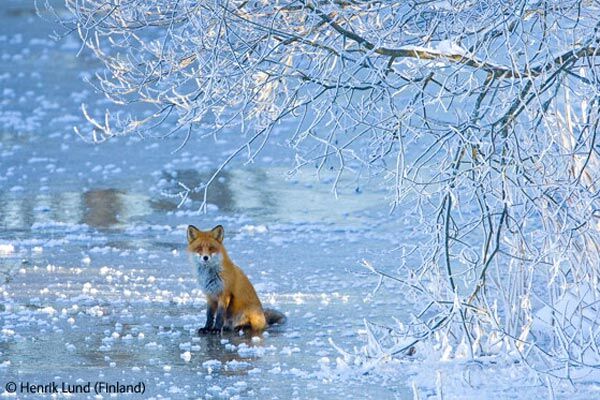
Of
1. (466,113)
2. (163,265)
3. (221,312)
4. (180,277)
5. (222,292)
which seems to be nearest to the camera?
(466,113)

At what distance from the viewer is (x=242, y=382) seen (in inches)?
292

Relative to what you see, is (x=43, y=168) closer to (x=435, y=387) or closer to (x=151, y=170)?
(x=151, y=170)

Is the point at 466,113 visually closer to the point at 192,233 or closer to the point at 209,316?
the point at 209,316

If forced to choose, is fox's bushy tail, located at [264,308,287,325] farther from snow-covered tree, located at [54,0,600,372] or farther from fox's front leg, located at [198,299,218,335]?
snow-covered tree, located at [54,0,600,372]

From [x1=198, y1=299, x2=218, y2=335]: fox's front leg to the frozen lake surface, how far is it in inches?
3.6

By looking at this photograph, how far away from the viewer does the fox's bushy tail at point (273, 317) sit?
8883mm

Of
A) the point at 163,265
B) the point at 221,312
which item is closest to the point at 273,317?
the point at 221,312

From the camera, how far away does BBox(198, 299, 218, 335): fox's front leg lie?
28.4 ft

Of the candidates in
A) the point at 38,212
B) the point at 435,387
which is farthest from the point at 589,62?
the point at 38,212

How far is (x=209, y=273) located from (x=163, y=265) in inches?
70.6

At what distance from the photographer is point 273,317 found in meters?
8.88

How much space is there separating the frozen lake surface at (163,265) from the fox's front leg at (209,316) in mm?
90

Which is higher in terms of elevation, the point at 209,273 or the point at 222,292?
the point at 209,273

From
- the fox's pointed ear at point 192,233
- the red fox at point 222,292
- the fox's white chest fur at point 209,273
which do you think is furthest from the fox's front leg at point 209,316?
A: the fox's pointed ear at point 192,233
